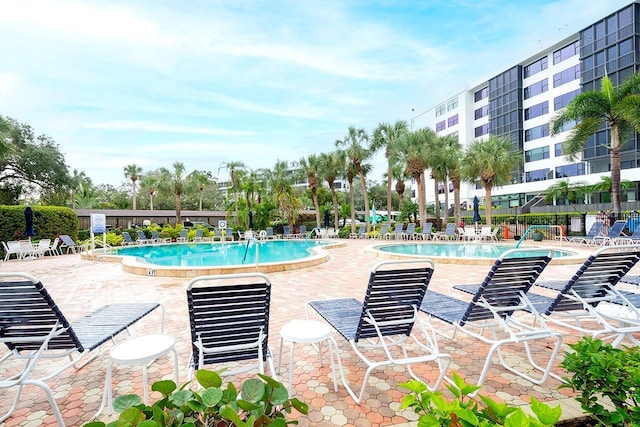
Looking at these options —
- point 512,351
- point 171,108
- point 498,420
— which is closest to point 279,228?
point 171,108

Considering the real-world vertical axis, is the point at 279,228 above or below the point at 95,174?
below

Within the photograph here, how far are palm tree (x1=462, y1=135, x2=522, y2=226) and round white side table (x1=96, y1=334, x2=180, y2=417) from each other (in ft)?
75.3

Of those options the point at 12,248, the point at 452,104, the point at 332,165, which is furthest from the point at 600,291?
the point at 452,104

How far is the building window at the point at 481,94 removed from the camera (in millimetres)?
44616

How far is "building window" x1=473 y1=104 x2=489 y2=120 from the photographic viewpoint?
44406 mm

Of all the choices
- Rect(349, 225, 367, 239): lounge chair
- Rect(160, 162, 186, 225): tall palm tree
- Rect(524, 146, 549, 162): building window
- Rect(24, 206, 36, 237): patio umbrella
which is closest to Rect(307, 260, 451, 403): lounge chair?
Rect(24, 206, 36, 237): patio umbrella

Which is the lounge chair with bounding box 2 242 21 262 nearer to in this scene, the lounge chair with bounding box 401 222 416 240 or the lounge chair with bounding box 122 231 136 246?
the lounge chair with bounding box 122 231 136 246

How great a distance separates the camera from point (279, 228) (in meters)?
31.1

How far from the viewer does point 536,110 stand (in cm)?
3806

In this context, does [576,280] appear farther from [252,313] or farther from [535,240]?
[535,240]

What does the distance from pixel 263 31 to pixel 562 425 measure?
1670cm

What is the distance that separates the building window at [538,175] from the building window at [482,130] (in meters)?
8.21

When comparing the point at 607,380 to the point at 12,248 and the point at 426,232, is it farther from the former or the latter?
the point at 426,232

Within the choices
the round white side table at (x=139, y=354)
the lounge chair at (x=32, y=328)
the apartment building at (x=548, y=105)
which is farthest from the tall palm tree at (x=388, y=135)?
the lounge chair at (x=32, y=328)
